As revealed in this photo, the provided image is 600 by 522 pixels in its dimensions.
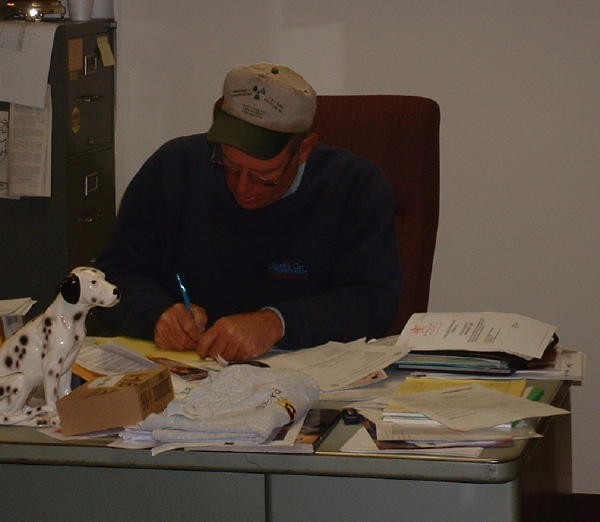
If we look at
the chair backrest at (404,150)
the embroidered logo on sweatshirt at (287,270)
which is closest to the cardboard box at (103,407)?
the embroidered logo on sweatshirt at (287,270)

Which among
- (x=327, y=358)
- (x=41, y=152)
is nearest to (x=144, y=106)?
(x=41, y=152)

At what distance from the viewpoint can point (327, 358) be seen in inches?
73.3

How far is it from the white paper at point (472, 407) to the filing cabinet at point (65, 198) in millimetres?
1752

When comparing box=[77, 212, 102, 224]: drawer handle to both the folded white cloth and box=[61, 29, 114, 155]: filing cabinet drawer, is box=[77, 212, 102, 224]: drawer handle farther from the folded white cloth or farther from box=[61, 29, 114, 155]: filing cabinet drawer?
the folded white cloth

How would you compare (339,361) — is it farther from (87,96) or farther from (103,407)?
(87,96)

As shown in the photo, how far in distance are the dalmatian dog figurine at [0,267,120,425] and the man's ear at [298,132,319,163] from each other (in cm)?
75

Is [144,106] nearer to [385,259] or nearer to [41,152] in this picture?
[41,152]

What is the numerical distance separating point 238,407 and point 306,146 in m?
0.86

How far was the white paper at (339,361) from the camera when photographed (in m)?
1.72

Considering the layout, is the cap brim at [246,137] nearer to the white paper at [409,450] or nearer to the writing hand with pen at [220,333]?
the writing hand with pen at [220,333]

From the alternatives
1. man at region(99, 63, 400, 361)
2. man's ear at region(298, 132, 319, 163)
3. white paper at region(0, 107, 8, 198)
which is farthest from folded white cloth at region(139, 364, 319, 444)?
white paper at region(0, 107, 8, 198)

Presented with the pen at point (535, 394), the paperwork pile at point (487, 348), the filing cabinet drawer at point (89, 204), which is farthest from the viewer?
the filing cabinet drawer at point (89, 204)

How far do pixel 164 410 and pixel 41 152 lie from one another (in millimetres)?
1709

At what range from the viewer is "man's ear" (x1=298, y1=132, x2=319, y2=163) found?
7.27ft
